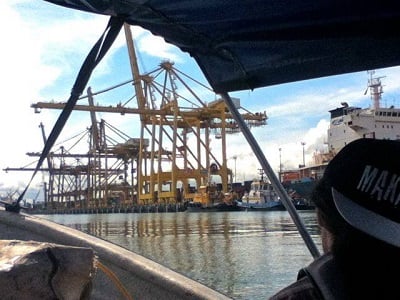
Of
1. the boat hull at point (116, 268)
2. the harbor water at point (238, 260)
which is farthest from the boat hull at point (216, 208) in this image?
the boat hull at point (116, 268)

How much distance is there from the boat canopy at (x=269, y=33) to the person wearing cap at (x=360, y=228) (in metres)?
0.80

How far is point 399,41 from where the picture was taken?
59.9 inches

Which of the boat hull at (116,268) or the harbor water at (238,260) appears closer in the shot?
the boat hull at (116,268)

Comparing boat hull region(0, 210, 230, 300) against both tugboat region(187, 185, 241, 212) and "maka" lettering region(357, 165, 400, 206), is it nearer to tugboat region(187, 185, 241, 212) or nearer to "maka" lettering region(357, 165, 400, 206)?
"maka" lettering region(357, 165, 400, 206)

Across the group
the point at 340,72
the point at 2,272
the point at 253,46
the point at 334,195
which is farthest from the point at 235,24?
the point at 334,195

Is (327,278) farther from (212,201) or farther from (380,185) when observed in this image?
(212,201)

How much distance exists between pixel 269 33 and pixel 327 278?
110 centimetres

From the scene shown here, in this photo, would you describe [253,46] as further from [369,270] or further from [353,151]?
[369,270]

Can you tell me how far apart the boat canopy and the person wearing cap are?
0.80m

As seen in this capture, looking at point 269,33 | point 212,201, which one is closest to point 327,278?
point 269,33

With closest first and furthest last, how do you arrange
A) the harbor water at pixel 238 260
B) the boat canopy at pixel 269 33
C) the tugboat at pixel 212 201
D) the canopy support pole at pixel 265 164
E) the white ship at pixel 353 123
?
the boat canopy at pixel 269 33 < the canopy support pole at pixel 265 164 < the harbor water at pixel 238 260 < the white ship at pixel 353 123 < the tugboat at pixel 212 201

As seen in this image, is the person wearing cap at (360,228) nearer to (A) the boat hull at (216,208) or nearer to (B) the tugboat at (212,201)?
(B) the tugboat at (212,201)

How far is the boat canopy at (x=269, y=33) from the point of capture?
1.43 meters

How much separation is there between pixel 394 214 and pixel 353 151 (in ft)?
0.35
